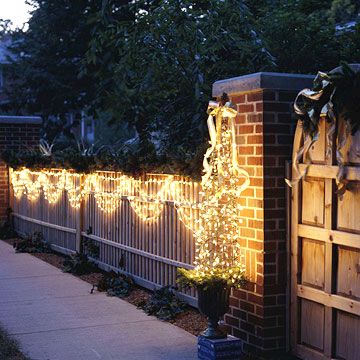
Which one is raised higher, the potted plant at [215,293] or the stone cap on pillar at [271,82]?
the stone cap on pillar at [271,82]

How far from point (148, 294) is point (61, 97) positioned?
20.5 meters

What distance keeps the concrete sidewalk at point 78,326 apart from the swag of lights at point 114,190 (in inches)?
47.0

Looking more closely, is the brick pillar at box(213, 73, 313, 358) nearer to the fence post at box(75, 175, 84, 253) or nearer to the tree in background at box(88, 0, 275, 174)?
the tree in background at box(88, 0, 275, 174)

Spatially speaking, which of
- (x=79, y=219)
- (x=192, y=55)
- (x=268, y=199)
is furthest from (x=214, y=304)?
(x=79, y=219)

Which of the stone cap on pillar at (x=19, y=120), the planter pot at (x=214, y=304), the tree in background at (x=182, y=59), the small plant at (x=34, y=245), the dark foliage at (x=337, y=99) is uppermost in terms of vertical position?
the tree in background at (x=182, y=59)

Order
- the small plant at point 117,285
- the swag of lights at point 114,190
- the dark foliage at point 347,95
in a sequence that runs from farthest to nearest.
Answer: the small plant at point 117,285 → the swag of lights at point 114,190 → the dark foliage at point 347,95

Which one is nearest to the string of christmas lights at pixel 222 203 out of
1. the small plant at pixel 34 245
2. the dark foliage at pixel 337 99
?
the dark foliage at pixel 337 99

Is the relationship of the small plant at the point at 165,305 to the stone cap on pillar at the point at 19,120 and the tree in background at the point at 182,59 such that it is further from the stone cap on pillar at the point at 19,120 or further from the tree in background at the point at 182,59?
the stone cap on pillar at the point at 19,120

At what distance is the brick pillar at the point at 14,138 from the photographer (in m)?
16.1

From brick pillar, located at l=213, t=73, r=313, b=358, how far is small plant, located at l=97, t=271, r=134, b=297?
10.3 feet

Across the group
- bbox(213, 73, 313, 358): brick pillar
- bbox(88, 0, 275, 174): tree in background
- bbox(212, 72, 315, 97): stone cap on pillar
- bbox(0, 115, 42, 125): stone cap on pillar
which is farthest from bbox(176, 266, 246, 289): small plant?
bbox(0, 115, 42, 125): stone cap on pillar

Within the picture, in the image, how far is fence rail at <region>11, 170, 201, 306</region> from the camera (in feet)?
27.1

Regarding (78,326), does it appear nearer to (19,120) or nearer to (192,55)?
(192,55)

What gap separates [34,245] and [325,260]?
8.78 m
